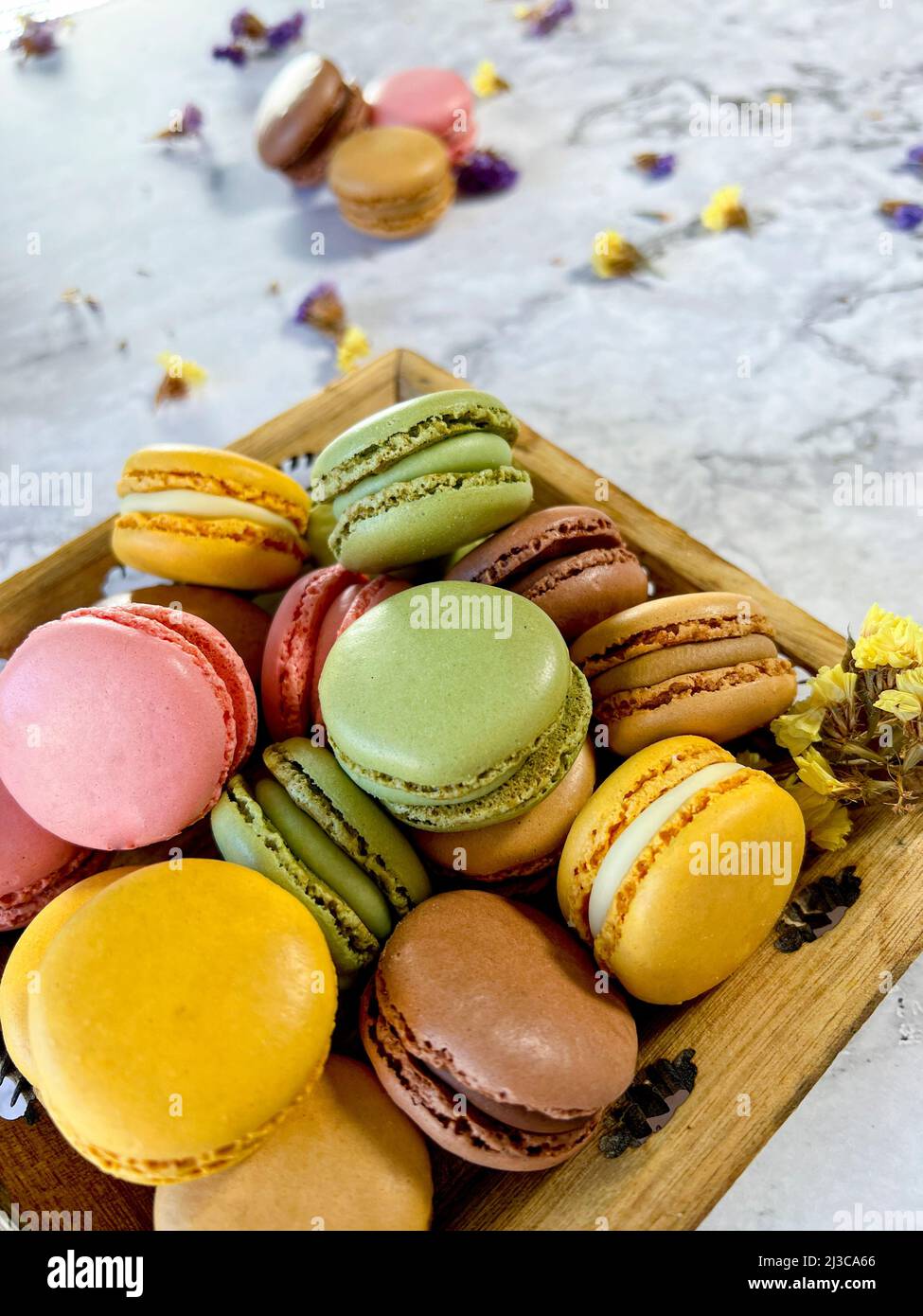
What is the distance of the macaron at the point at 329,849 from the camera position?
90 cm

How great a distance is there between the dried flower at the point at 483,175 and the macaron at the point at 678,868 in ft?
4.54

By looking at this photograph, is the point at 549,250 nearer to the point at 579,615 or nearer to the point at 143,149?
the point at 143,149

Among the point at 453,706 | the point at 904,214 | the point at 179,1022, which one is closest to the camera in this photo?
the point at 179,1022

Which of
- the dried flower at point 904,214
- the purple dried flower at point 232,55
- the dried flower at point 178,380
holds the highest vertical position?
the purple dried flower at point 232,55

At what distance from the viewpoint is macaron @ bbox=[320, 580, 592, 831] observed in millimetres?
876

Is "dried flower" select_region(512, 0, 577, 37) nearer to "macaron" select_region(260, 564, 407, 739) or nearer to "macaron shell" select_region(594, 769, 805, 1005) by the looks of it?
"macaron" select_region(260, 564, 407, 739)

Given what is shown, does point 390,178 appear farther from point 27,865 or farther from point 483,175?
point 27,865

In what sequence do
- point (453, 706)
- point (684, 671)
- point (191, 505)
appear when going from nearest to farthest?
point (453, 706)
point (684, 671)
point (191, 505)

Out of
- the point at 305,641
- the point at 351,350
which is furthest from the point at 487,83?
the point at 305,641

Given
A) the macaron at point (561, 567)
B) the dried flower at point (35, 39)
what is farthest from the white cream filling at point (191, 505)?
the dried flower at point (35, 39)

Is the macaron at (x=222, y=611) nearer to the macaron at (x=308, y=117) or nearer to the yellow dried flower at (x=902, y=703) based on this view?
the yellow dried flower at (x=902, y=703)

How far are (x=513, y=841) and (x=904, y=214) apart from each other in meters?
1.42

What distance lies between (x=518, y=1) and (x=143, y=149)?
87 centimetres

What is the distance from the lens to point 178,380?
1713 millimetres
